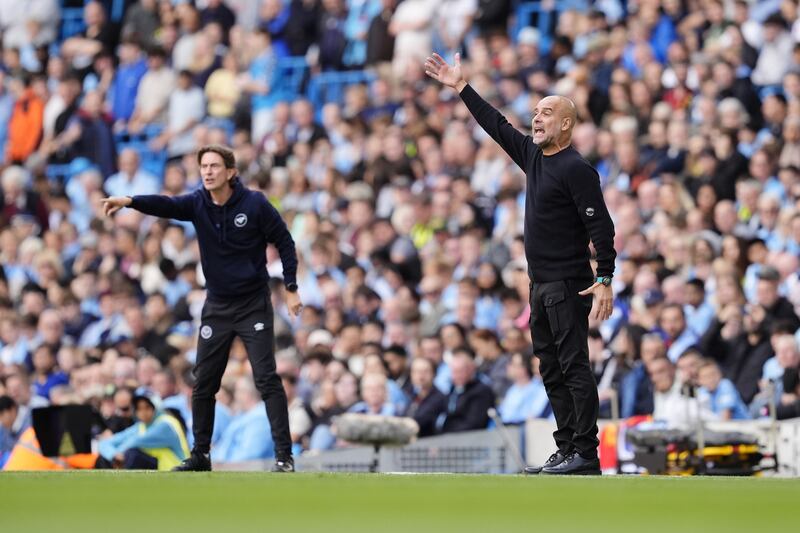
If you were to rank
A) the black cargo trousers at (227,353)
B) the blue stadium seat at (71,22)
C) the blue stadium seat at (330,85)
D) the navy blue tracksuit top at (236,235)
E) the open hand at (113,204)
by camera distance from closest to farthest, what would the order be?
the open hand at (113,204) < the black cargo trousers at (227,353) < the navy blue tracksuit top at (236,235) < the blue stadium seat at (330,85) < the blue stadium seat at (71,22)

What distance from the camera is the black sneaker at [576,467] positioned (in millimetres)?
9555

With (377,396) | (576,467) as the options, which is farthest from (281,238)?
(377,396)

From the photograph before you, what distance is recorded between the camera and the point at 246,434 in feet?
51.3

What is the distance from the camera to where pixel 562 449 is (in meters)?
9.75

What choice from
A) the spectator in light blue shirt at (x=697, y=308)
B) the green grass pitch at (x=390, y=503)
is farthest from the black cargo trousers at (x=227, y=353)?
the spectator in light blue shirt at (x=697, y=308)

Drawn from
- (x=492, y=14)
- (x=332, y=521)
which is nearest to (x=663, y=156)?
(x=492, y=14)

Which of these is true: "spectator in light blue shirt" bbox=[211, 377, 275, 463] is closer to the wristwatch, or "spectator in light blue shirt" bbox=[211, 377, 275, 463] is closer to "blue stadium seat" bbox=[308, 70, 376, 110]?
the wristwatch

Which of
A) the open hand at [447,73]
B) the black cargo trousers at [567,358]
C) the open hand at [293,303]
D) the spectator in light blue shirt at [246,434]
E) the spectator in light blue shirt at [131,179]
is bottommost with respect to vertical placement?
the spectator in light blue shirt at [246,434]

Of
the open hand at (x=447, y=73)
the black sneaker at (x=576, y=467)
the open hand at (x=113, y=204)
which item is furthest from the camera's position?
the open hand at (x=113, y=204)

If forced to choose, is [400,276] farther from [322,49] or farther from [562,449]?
[562,449]

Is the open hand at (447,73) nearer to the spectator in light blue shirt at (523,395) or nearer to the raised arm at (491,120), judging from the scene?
the raised arm at (491,120)

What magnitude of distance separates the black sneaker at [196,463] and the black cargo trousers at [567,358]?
231 cm

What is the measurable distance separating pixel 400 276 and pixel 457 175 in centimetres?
A: 151

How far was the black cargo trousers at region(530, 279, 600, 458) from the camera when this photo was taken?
378 inches
